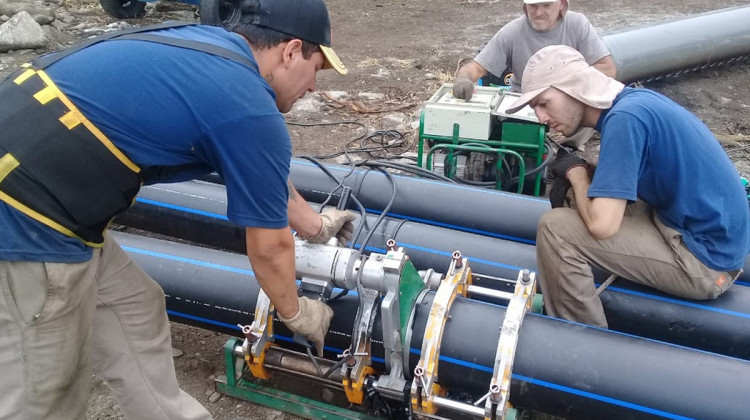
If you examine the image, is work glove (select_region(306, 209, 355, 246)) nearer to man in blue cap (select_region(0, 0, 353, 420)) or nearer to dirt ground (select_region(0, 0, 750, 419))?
man in blue cap (select_region(0, 0, 353, 420))

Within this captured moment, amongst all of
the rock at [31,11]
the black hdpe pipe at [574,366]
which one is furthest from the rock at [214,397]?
the rock at [31,11]

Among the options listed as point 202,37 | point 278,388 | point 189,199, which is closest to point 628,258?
point 278,388

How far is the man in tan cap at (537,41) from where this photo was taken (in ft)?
15.9

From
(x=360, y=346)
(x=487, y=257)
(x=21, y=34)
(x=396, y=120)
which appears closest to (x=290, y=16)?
(x=360, y=346)

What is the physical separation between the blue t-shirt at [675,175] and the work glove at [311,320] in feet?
3.91

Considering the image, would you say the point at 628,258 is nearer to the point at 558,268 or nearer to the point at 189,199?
the point at 558,268

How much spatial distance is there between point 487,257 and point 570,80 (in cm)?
96

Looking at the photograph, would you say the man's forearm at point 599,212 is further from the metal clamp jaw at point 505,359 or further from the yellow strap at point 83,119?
the yellow strap at point 83,119

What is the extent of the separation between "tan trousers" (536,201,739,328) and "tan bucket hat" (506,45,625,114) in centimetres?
51

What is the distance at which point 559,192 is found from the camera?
3.11 m

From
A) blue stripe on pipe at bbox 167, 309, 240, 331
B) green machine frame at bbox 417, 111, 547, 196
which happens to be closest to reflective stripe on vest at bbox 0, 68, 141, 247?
blue stripe on pipe at bbox 167, 309, 240, 331

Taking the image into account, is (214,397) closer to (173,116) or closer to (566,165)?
(173,116)

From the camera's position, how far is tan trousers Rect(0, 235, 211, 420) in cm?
191

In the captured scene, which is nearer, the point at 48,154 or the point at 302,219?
the point at 48,154
